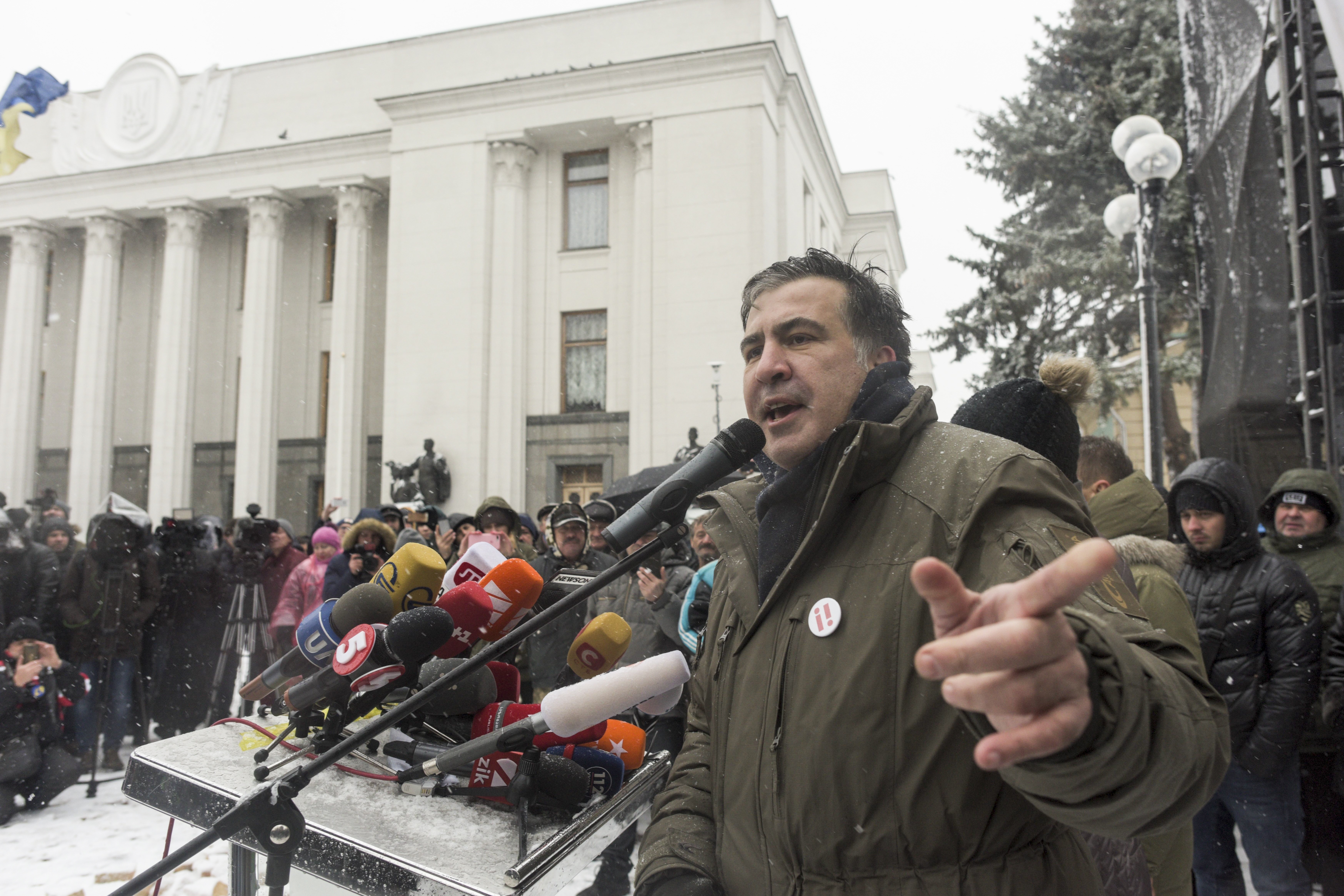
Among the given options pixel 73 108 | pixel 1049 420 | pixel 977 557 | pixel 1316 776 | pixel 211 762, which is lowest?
pixel 1316 776

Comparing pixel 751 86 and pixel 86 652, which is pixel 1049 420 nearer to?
pixel 86 652

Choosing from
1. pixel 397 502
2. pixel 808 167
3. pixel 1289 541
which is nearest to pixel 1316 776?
pixel 1289 541

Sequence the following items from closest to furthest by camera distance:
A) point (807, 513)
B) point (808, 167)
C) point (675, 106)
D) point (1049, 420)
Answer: point (807, 513), point (1049, 420), point (675, 106), point (808, 167)

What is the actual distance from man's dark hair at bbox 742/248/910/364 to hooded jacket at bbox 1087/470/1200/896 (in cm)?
123

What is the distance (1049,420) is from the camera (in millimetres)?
2539

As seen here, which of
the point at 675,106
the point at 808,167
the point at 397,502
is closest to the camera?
the point at 397,502

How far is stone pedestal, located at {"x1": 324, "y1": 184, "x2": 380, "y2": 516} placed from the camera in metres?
26.9

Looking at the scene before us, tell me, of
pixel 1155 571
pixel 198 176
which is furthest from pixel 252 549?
pixel 198 176

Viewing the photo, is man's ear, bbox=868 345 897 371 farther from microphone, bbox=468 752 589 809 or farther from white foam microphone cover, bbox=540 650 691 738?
microphone, bbox=468 752 589 809

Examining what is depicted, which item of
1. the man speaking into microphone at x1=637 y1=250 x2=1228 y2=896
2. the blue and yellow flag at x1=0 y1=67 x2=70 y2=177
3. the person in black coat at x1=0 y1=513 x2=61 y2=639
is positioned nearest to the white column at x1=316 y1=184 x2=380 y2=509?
the blue and yellow flag at x1=0 y1=67 x2=70 y2=177

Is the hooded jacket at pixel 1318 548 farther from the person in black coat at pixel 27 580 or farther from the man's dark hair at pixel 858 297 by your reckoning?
the person in black coat at pixel 27 580

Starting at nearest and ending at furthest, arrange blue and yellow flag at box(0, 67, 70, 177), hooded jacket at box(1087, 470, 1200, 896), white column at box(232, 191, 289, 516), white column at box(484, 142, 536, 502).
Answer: hooded jacket at box(1087, 470, 1200, 896)
blue and yellow flag at box(0, 67, 70, 177)
white column at box(484, 142, 536, 502)
white column at box(232, 191, 289, 516)

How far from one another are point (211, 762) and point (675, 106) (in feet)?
80.2

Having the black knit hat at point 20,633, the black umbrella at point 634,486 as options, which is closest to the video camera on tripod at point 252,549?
the black knit hat at point 20,633
